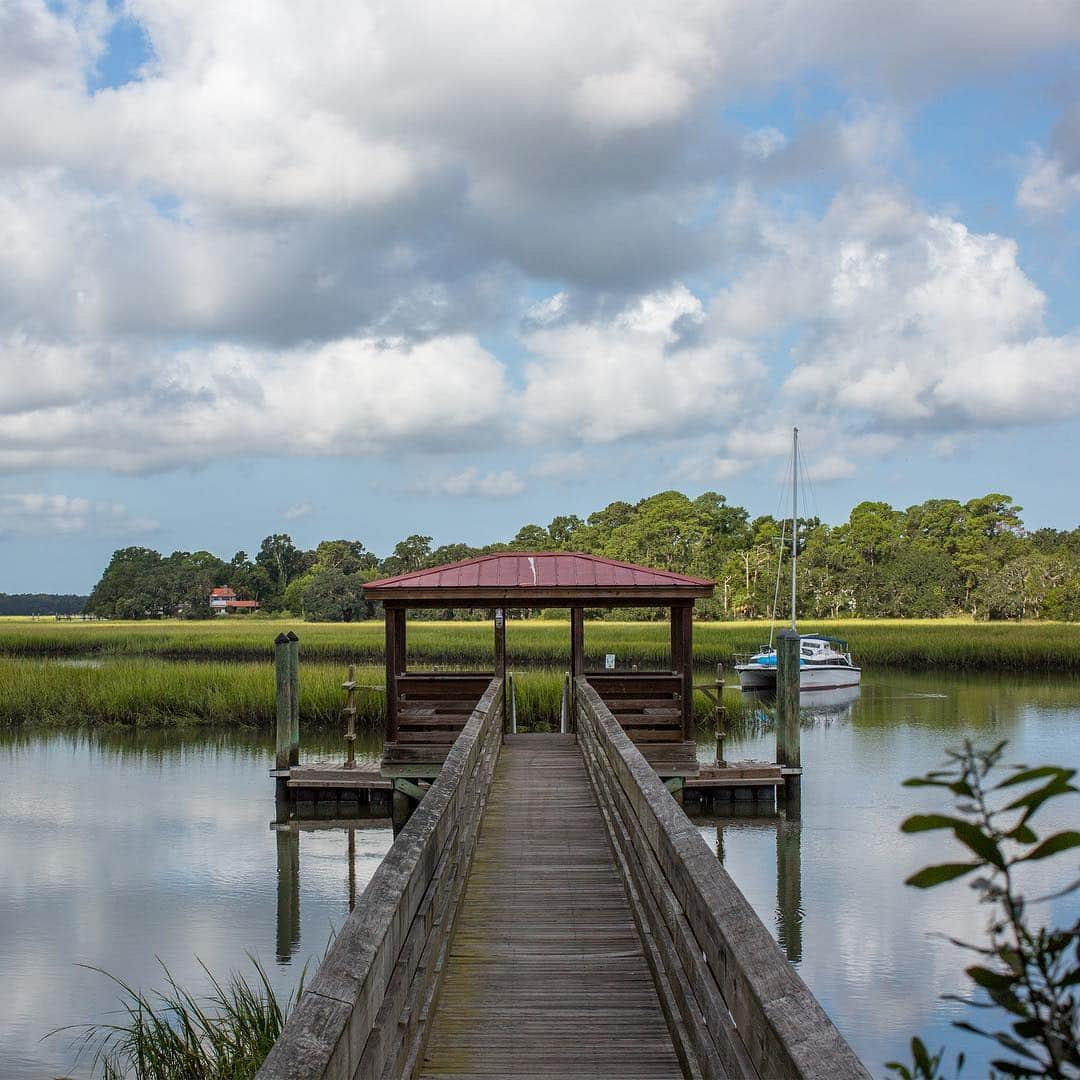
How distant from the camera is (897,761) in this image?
22938mm

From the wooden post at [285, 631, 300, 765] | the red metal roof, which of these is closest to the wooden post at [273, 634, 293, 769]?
the wooden post at [285, 631, 300, 765]

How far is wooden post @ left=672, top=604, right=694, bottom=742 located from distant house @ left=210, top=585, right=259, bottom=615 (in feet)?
338

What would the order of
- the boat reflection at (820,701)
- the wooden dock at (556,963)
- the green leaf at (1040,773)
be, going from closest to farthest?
the green leaf at (1040,773) < the wooden dock at (556,963) < the boat reflection at (820,701)

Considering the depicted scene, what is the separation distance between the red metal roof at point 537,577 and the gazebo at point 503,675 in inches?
0.6

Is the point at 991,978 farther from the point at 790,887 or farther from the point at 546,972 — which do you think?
the point at 790,887

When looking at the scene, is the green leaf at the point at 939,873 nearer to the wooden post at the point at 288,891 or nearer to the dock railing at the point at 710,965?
the dock railing at the point at 710,965

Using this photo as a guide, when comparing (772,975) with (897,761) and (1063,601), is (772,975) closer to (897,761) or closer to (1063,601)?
(897,761)

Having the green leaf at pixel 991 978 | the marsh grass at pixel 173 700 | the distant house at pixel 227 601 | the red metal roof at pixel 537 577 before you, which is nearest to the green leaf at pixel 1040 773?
the green leaf at pixel 991 978

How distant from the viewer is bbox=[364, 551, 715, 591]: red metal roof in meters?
15.5

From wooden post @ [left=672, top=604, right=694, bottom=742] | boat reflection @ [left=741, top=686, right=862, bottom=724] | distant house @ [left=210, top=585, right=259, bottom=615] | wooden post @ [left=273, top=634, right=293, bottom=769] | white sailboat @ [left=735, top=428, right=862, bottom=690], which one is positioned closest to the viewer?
wooden post @ [left=672, top=604, right=694, bottom=742]

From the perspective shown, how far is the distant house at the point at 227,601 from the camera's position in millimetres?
115137

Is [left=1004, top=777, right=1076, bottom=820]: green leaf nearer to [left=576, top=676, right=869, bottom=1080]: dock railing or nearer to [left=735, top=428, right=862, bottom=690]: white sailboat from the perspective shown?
[left=576, top=676, right=869, bottom=1080]: dock railing

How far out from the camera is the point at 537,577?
51.9 feet

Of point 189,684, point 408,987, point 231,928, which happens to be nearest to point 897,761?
point 231,928
